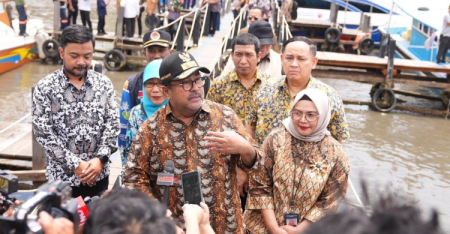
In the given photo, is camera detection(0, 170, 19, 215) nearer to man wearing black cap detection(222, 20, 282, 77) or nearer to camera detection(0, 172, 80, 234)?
camera detection(0, 172, 80, 234)

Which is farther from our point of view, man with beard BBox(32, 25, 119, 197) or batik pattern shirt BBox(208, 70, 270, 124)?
batik pattern shirt BBox(208, 70, 270, 124)

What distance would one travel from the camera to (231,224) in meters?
2.70

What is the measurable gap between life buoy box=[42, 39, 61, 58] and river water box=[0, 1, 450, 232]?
39 centimetres

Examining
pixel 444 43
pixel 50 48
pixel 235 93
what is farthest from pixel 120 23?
pixel 235 93

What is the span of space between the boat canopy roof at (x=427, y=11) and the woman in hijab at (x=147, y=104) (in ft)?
43.3

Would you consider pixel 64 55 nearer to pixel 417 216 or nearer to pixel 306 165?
pixel 306 165

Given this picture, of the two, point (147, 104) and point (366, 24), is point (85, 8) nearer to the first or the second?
point (366, 24)

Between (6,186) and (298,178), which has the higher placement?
(6,186)

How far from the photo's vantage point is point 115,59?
1503 cm

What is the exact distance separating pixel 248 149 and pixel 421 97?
12.8m

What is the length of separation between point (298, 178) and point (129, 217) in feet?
5.54

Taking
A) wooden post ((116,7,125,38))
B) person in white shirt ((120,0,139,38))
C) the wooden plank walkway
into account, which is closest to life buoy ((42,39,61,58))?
wooden post ((116,7,125,38))

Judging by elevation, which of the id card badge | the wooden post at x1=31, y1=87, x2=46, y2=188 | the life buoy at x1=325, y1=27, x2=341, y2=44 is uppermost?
the life buoy at x1=325, y1=27, x2=341, y2=44

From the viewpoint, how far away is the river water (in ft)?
27.9
